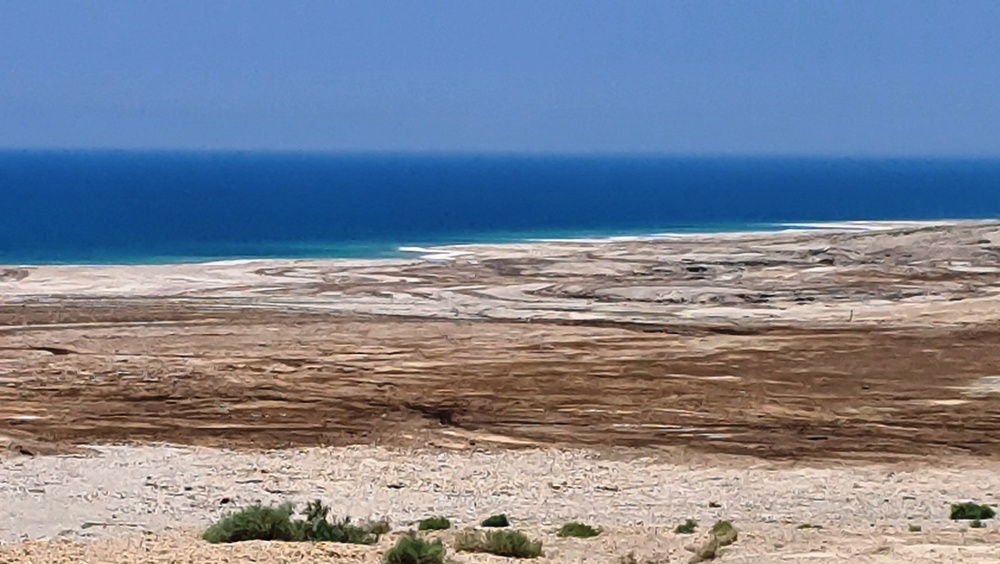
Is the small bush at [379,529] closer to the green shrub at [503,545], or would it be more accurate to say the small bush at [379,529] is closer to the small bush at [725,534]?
the green shrub at [503,545]

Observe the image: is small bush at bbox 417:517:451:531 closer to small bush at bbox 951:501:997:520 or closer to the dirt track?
the dirt track

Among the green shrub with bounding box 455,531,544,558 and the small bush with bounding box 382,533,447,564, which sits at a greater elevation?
the small bush with bounding box 382,533,447,564

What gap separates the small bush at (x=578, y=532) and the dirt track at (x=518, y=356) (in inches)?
302

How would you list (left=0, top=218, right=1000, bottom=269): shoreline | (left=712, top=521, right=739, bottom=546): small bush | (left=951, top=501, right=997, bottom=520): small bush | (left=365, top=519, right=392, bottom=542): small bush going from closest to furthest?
1. (left=712, top=521, right=739, bottom=546): small bush
2. (left=365, top=519, right=392, bottom=542): small bush
3. (left=951, top=501, right=997, bottom=520): small bush
4. (left=0, top=218, right=1000, bottom=269): shoreline

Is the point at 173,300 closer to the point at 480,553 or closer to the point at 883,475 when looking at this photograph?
the point at 883,475

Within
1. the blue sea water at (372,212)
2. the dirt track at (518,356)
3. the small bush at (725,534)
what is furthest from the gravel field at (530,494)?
the blue sea water at (372,212)

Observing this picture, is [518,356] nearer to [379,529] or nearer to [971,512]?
[971,512]

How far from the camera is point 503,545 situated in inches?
519

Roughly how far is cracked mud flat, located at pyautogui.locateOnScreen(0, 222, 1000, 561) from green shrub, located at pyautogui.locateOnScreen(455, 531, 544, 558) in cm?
209

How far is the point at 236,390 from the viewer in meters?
26.3

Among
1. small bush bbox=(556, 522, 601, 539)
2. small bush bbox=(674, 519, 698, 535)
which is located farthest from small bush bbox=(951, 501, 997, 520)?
small bush bbox=(556, 522, 601, 539)

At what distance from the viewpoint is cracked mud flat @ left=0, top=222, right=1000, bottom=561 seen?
23.2 m

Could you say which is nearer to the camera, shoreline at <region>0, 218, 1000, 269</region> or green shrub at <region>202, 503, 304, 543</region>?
green shrub at <region>202, 503, 304, 543</region>

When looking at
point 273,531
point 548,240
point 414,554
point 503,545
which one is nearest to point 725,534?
point 503,545
